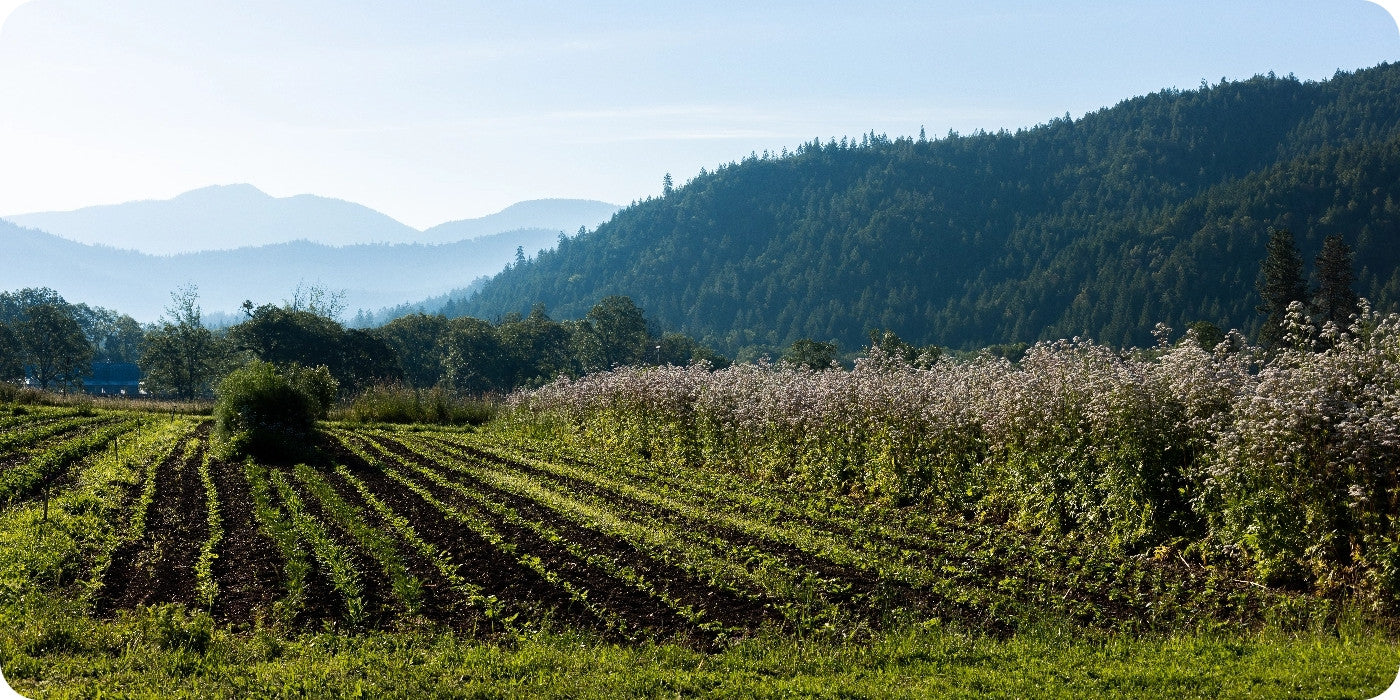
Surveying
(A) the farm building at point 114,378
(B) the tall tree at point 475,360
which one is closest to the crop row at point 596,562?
(B) the tall tree at point 475,360

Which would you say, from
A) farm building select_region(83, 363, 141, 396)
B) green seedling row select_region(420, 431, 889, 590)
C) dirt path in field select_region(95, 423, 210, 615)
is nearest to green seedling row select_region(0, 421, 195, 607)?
dirt path in field select_region(95, 423, 210, 615)

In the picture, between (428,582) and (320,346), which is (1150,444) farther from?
(320,346)

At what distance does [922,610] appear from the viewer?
726 cm

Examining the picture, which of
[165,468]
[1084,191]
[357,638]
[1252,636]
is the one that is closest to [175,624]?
[357,638]

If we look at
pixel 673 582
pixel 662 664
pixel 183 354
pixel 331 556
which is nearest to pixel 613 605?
pixel 673 582

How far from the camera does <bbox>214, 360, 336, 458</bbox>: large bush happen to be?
17.9 meters

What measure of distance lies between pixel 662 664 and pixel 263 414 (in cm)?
1516

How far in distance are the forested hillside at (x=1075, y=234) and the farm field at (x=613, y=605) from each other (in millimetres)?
103381

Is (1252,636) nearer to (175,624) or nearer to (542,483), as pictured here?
(175,624)

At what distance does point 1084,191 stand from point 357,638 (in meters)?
181

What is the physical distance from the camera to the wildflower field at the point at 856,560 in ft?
19.2

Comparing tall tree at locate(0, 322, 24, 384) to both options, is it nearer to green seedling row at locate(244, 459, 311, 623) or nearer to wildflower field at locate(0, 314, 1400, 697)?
wildflower field at locate(0, 314, 1400, 697)

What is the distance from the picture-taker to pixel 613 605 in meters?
7.45

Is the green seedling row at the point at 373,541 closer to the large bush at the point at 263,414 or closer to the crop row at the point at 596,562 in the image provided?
the crop row at the point at 596,562
